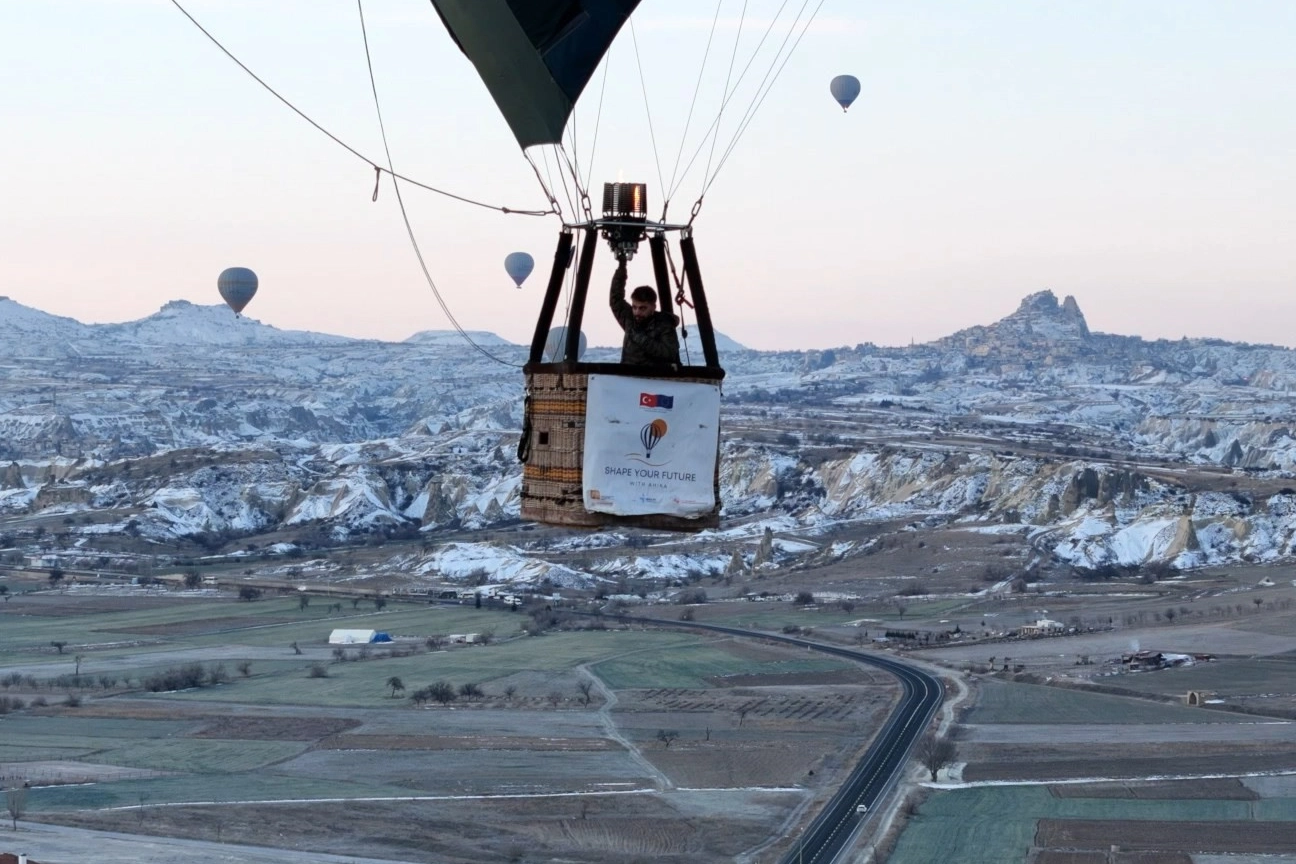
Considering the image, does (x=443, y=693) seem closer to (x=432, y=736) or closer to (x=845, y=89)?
(x=432, y=736)

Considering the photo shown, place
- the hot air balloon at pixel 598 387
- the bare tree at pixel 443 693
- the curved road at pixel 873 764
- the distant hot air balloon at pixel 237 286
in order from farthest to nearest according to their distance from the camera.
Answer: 1. the distant hot air balloon at pixel 237 286
2. the bare tree at pixel 443 693
3. the curved road at pixel 873 764
4. the hot air balloon at pixel 598 387

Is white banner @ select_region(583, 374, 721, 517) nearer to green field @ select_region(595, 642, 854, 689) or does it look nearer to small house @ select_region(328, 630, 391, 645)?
green field @ select_region(595, 642, 854, 689)

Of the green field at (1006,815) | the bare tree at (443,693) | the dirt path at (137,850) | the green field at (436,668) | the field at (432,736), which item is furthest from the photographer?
the green field at (436,668)

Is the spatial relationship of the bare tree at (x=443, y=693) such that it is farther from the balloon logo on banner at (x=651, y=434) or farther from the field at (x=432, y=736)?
the balloon logo on banner at (x=651, y=434)

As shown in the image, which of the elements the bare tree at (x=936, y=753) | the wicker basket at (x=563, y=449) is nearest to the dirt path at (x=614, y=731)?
the bare tree at (x=936, y=753)

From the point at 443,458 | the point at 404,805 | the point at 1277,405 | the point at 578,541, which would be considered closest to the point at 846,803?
the point at 404,805
